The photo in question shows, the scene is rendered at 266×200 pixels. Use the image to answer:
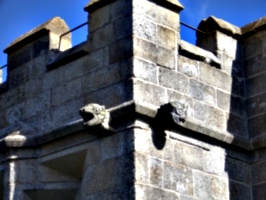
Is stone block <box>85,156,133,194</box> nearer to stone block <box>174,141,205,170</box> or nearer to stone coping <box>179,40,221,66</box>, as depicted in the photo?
stone block <box>174,141,205,170</box>

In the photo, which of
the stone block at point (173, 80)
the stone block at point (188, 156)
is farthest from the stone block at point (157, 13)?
the stone block at point (188, 156)

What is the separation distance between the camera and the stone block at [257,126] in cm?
1166

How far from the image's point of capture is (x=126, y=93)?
10617 millimetres

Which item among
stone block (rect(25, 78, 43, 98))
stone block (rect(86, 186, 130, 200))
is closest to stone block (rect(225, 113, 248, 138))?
stone block (rect(86, 186, 130, 200))

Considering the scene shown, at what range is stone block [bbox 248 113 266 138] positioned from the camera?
11664mm

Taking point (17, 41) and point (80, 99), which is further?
point (17, 41)

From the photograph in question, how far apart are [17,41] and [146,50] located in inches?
85.2

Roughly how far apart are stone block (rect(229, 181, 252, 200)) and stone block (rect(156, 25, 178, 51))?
5.58 ft

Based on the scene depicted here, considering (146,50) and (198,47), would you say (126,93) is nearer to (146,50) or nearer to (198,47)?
(146,50)

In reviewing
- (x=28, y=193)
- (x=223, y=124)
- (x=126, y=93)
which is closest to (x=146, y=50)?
(x=126, y=93)

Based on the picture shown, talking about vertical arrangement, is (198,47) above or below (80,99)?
above

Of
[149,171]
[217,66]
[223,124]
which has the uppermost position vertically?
[217,66]

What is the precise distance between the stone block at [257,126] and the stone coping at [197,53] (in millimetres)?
787

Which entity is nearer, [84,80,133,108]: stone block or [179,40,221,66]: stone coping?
[84,80,133,108]: stone block
